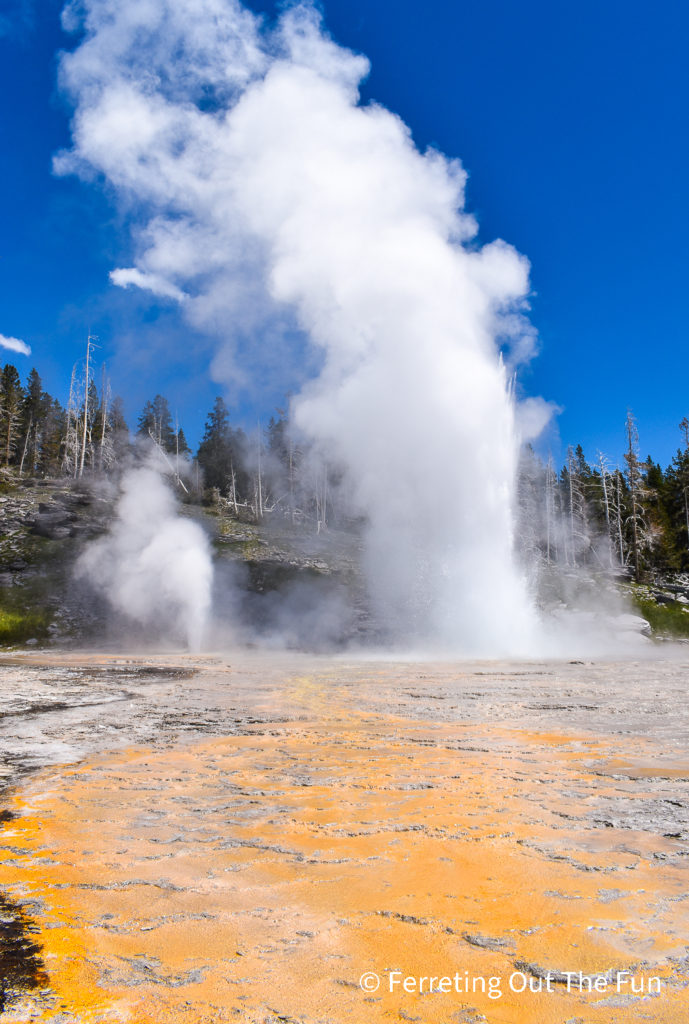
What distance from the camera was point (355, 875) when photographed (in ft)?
11.9

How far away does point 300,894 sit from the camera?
134 inches

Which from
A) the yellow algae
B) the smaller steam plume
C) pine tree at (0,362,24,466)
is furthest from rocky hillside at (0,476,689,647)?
the yellow algae

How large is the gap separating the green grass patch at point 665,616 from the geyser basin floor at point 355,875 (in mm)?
27494

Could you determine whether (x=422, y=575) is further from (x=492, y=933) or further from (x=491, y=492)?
(x=492, y=933)

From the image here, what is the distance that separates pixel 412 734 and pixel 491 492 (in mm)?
19293

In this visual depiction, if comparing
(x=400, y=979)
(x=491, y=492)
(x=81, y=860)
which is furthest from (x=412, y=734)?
(x=491, y=492)

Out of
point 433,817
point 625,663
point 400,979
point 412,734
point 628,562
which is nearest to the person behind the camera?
point 400,979

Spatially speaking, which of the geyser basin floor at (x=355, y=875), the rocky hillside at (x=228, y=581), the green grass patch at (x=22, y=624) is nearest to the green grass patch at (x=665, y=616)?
the rocky hillside at (x=228, y=581)

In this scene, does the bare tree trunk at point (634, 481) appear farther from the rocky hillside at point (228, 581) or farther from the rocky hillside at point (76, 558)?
the rocky hillside at point (76, 558)

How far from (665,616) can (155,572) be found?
2770 cm

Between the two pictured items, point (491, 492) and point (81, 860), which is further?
point (491, 492)

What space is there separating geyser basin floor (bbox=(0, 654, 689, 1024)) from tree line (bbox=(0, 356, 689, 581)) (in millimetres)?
31939

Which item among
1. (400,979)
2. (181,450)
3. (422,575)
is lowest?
(400,979)

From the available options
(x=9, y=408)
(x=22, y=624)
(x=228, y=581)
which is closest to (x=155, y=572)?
(x=228, y=581)
